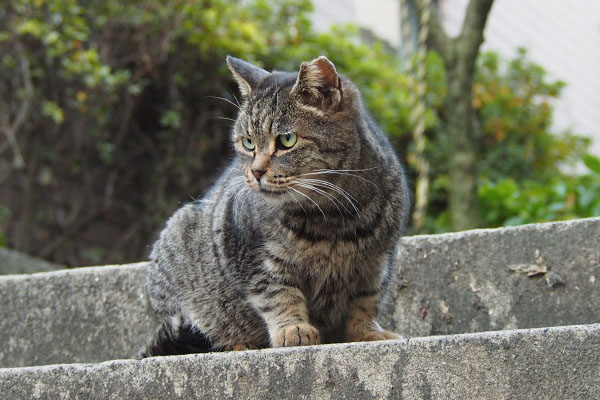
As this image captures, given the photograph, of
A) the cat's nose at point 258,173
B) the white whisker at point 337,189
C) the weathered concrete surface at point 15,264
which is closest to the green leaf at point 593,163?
the white whisker at point 337,189

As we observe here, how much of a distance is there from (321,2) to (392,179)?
237 inches

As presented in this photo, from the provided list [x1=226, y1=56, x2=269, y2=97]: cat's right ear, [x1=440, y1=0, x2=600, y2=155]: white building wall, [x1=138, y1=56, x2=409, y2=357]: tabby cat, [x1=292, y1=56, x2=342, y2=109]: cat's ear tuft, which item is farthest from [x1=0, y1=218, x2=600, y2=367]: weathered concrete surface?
[x1=440, y1=0, x2=600, y2=155]: white building wall

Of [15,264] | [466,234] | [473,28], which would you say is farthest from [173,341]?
[473,28]

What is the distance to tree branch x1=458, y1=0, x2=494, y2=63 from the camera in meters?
4.21

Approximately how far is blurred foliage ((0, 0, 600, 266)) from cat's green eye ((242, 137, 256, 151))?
7.66 feet

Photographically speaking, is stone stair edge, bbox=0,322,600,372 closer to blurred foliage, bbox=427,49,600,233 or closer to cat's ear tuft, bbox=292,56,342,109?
cat's ear tuft, bbox=292,56,342,109

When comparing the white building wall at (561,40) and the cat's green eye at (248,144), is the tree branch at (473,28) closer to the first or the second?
the cat's green eye at (248,144)

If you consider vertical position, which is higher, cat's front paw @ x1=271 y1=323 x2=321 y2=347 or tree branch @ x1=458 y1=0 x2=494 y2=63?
tree branch @ x1=458 y1=0 x2=494 y2=63

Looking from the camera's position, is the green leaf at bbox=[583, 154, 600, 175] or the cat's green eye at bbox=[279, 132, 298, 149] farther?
the green leaf at bbox=[583, 154, 600, 175]

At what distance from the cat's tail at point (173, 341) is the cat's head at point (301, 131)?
20.7 inches

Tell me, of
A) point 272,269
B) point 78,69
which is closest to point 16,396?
point 272,269

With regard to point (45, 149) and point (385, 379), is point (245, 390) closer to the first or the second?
point (385, 379)

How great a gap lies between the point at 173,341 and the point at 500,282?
1.17m

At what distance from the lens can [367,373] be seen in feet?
5.38
